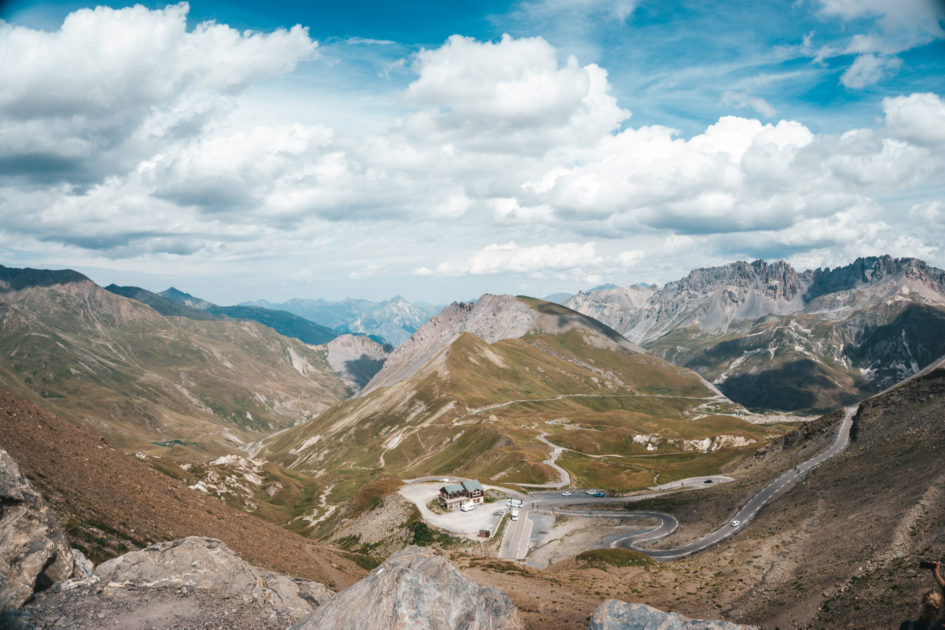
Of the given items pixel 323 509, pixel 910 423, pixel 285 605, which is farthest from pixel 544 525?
pixel 323 509

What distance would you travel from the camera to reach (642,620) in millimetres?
24922

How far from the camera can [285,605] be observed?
104 feet

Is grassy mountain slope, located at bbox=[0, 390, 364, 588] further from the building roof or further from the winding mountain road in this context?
the winding mountain road

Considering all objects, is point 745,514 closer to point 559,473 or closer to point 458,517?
point 458,517

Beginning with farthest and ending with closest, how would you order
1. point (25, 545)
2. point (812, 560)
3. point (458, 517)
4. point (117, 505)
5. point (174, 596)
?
point (458, 517) < point (812, 560) < point (117, 505) < point (174, 596) < point (25, 545)

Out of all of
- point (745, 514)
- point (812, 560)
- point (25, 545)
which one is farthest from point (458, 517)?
point (25, 545)

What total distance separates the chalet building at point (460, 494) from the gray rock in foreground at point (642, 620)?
282 ft

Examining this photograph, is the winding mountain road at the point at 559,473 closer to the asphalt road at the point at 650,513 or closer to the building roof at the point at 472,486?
the asphalt road at the point at 650,513

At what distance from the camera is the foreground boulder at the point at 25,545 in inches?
940

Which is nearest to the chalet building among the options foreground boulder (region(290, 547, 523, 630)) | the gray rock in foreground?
foreground boulder (region(290, 547, 523, 630))

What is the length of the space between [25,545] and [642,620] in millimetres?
31576

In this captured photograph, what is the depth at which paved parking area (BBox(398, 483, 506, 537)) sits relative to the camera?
96375 mm

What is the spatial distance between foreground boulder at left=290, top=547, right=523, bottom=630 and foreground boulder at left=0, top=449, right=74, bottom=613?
1294 cm

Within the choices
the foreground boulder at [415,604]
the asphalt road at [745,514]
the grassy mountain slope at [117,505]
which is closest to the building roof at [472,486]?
the asphalt road at [745,514]
